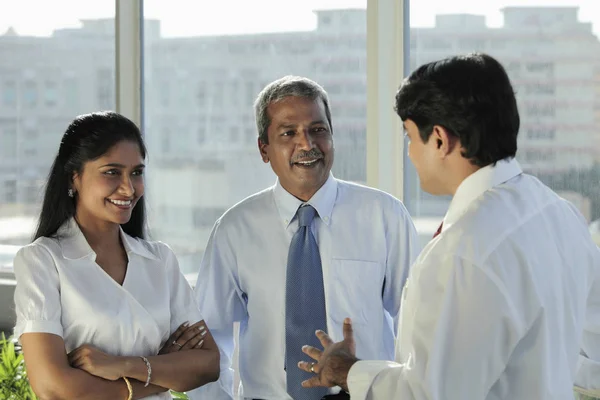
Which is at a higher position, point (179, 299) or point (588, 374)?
point (179, 299)

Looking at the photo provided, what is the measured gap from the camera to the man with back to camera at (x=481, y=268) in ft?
5.07

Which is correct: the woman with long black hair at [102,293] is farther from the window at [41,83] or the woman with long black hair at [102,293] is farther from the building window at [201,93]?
the window at [41,83]

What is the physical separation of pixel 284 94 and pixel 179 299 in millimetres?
690

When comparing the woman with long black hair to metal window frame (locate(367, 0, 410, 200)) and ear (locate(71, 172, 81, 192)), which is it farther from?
metal window frame (locate(367, 0, 410, 200))

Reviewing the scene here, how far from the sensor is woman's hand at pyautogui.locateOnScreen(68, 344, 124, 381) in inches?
86.0

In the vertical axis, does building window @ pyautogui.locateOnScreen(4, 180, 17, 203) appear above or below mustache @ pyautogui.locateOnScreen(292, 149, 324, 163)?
below

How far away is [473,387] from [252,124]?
2.61 meters

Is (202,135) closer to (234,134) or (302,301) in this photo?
(234,134)

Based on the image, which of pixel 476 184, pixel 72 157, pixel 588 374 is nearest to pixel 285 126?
pixel 72 157

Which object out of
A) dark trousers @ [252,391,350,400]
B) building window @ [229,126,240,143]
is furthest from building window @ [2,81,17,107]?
dark trousers @ [252,391,350,400]

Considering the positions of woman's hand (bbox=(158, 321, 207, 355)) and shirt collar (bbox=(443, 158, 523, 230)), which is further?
woman's hand (bbox=(158, 321, 207, 355))

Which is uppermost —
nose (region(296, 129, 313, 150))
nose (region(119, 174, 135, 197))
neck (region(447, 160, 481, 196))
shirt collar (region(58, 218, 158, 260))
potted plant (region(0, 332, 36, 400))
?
nose (region(296, 129, 313, 150))

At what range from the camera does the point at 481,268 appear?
1541 mm

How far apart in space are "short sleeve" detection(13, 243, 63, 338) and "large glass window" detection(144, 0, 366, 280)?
175 cm
